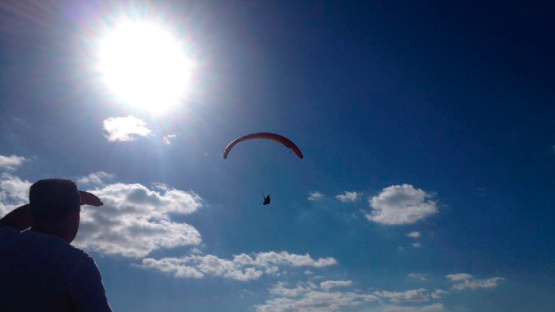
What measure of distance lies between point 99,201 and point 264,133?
3109cm

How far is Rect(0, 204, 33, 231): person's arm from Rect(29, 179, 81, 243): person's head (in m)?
0.67

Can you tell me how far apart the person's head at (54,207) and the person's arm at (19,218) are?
667 millimetres

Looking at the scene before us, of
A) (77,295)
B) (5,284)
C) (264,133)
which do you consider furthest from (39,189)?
(264,133)

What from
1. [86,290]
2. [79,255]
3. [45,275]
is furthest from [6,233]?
[86,290]

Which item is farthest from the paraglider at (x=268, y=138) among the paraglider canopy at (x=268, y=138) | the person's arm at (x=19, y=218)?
the person's arm at (x=19, y=218)

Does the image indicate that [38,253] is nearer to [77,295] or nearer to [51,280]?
[51,280]

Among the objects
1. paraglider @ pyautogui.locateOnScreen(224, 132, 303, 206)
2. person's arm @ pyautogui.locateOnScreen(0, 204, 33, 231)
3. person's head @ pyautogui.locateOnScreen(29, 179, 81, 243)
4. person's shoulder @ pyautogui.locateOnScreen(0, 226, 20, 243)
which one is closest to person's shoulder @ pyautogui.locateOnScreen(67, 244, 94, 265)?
person's head @ pyautogui.locateOnScreen(29, 179, 81, 243)

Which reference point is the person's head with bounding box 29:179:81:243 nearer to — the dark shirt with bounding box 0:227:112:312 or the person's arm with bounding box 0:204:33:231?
the dark shirt with bounding box 0:227:112:312

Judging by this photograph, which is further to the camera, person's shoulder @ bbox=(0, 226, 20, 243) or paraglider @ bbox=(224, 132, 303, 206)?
paraglider @ bbox=(224, 132, 303, 206)

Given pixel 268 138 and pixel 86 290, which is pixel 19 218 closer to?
pixel 86 290

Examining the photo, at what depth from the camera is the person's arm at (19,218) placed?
5225 mm

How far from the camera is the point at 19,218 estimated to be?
17.3ft

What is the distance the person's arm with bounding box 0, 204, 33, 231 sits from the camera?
5.22 metres

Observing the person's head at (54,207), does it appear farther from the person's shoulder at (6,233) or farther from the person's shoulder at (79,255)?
the person's shoulder at (79,255)
